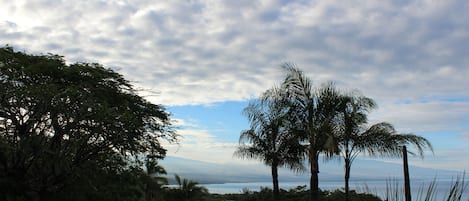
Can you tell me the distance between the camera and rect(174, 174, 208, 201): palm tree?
1198 inches

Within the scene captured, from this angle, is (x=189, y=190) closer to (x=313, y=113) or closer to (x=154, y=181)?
(x=154, y=181)

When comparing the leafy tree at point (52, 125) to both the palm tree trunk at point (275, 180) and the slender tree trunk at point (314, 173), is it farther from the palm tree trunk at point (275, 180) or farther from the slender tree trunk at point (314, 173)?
the palm tree trunk at point (275, 180)

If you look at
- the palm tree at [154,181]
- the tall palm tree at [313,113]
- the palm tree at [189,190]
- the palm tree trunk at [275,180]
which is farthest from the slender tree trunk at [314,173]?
the palm tree at [189,190]

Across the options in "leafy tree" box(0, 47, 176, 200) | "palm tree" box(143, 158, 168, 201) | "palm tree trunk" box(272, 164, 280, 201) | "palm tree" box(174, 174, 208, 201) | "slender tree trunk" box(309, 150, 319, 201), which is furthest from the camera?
"palm tree" box(174, 174, 208, 201)

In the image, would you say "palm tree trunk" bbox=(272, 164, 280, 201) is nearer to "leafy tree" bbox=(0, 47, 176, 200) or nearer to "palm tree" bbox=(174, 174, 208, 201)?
"palm tree" bbox=(174, 174, 208, 201)

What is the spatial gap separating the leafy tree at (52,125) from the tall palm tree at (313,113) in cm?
637

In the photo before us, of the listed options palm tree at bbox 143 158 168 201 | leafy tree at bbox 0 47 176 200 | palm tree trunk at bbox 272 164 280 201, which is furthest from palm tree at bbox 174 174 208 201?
leafy tree at bbox 0 47 176 200

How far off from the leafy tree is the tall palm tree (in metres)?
6.37

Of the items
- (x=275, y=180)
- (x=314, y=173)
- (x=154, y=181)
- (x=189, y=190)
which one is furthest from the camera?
(x=189, y=190)

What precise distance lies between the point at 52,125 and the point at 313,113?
9.98m

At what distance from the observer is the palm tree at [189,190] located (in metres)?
30.4

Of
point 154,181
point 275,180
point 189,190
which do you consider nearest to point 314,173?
point 275,180

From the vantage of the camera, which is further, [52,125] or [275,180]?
[275,180]

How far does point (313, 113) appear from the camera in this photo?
19.3 metres
